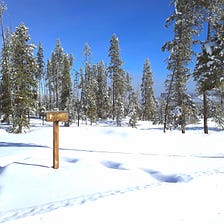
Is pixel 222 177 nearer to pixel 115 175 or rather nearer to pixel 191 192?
pixel 191 192

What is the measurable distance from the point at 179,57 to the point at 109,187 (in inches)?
764

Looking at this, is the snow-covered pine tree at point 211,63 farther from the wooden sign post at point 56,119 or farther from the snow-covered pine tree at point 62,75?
the snow-covered pine tree at point 62,75

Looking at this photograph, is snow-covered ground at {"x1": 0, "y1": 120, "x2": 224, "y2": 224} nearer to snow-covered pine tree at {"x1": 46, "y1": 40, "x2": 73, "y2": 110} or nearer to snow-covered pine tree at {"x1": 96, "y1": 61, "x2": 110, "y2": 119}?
snow-covered pine tree at {"x1": 46, "y1": 40, "x2": 73, "y2": 110}

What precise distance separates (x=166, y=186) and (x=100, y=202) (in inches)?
72.1

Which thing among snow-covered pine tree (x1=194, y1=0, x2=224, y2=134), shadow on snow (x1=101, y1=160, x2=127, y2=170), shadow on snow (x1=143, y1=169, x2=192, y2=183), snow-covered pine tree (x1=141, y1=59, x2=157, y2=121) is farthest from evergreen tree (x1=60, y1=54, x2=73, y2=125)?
shadow on snow (x1=143, y1=169, x2=192, y2=183)

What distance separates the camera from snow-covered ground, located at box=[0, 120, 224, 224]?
18.2ft

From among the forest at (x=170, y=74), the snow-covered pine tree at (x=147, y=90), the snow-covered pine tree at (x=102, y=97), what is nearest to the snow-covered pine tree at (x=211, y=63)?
the forest at (x=170, y=74)

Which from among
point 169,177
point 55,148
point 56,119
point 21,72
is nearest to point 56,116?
point 56,119

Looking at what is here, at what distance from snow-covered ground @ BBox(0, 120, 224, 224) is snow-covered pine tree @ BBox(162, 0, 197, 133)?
13.0 m

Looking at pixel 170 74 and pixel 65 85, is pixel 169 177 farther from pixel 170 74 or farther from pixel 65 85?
pixel 65 85

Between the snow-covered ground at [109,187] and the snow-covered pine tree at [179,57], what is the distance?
42.6 ft

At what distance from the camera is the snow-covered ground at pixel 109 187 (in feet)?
18.2

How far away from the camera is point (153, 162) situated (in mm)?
10023

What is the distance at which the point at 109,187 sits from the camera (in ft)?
23.9
